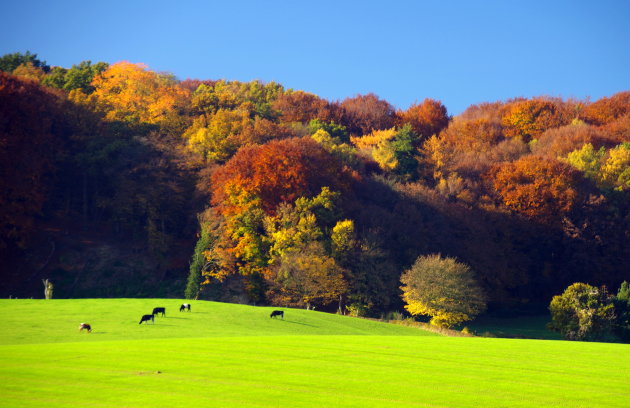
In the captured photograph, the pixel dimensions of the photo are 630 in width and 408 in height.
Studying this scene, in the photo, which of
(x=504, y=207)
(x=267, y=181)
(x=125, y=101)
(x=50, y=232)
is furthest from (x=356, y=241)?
(x=125, y=101)

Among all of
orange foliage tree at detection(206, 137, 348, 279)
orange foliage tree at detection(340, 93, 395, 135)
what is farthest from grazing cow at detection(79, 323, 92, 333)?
orange foliage tree at detection(340, 93, 395, 135)

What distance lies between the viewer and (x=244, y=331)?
46188 mm

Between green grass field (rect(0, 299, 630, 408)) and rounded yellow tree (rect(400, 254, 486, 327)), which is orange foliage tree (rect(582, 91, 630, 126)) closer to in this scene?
rounded yellow tree (rect(400, 254, 486, 327))

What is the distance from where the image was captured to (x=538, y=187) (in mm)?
89812

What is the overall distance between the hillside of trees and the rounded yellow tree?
150 inches

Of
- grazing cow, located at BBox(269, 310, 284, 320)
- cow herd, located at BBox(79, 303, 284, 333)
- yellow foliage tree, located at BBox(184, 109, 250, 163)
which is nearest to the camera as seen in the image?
cow herd, located at BBox(79, 303, 284, 333)

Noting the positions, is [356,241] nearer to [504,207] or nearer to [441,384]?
[504,207]

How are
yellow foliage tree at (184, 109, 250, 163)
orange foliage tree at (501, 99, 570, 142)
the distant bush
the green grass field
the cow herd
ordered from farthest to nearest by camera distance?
orange foliage tree at (501, 99, 570, 142) → yellow foliage tree at (184, 109, 250, 163) → the distant bush → the cow herd → the green grass field

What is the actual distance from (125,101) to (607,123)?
254ft

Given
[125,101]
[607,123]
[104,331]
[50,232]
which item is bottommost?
[104,331]

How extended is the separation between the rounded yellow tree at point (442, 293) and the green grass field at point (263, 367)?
20.0 m

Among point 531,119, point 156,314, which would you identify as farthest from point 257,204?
point 531,119

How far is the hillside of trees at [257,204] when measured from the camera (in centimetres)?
7088

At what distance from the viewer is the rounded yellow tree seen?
66.7 meters
